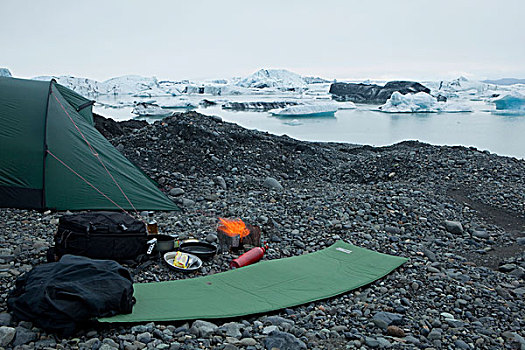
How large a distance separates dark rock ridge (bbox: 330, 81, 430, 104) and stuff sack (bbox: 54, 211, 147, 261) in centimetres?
4210

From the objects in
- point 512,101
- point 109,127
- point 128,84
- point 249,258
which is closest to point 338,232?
point 249,258

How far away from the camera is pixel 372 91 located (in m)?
47.1

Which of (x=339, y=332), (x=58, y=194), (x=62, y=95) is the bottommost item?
(x=339, y=332)

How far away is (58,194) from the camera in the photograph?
5.01 meters

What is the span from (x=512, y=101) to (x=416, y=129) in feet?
38.2

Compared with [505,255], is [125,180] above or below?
above

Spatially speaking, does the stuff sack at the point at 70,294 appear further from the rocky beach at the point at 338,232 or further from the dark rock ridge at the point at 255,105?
the dark rock ridge at the point at 255,105

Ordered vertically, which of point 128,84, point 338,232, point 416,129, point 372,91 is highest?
point 372,91

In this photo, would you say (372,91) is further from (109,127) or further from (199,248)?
(199,248)

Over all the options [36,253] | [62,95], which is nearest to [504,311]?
[36,253]

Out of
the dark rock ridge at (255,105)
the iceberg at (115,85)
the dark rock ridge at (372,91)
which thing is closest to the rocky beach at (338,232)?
the dark rock ridge at (255,105)

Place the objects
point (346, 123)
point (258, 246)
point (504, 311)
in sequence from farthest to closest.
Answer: point (346, 123)
point (258, 246)
point (504, 311)

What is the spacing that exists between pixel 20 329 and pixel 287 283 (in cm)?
205

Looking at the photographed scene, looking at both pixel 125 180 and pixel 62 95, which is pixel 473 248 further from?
pixel 62 95
